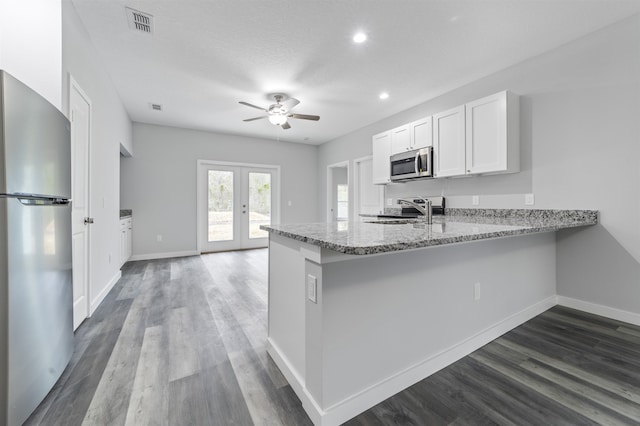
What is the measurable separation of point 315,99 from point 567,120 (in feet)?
9.76

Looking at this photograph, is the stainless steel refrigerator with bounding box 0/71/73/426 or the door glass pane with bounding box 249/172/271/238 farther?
the door glass pane with bounding box 249/172/271/238

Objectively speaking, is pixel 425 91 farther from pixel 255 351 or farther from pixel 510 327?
pixel 255 351

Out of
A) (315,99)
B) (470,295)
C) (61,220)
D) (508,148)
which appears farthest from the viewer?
(315,99)

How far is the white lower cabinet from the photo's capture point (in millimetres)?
4273

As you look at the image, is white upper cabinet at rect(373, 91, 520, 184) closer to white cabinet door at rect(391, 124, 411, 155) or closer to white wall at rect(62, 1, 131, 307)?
white cabinet door at rect(391, 124, 411, 155)

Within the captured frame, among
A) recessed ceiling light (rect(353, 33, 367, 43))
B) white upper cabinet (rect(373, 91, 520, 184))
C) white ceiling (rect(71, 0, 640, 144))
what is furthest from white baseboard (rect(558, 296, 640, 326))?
recessed ceiling light (rect(353, 33, 367, 43))

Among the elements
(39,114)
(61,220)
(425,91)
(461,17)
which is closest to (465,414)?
(61,220)

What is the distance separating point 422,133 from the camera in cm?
381

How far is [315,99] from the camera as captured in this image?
4020mm

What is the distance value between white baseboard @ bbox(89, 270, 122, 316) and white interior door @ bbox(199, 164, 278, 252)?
2219 mm

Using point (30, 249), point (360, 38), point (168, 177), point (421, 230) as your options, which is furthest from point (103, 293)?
point (360, 38)

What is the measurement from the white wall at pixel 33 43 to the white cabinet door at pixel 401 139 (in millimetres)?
3822

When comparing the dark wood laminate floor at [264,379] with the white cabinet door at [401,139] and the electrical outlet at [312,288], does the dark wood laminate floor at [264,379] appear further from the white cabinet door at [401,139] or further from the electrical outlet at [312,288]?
the white cabinet door at [401,139]

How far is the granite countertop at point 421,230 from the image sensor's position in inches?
43.2
